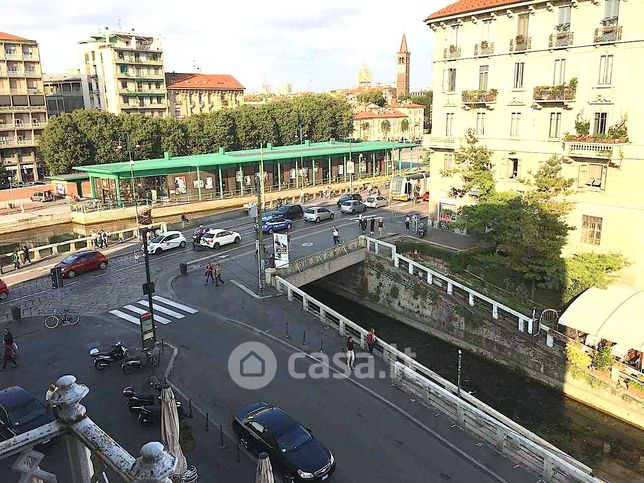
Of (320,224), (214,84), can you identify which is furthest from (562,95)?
(214,84)

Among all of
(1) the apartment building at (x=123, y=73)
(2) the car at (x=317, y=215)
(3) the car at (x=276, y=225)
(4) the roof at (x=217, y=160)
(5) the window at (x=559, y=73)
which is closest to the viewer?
(5) the window at (x=559, y=73)

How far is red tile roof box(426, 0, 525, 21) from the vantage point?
37312mm

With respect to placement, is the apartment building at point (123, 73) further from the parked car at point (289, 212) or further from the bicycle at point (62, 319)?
the bicycle at point (62, 319)

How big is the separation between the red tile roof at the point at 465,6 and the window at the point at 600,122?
31.1 feet

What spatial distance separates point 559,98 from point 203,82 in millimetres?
96180

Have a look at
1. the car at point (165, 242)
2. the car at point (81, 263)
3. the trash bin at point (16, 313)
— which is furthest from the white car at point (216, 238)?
the trash bin at point (16, 313)

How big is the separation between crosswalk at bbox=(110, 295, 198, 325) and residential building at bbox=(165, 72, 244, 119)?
87.0 metres

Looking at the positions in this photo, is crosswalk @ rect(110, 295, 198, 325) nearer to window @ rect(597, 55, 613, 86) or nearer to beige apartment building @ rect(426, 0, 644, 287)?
beige apartment building @ rect(426, 0, 644, 287)

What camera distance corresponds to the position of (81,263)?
113ft

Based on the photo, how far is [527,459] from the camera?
1717 centimetres

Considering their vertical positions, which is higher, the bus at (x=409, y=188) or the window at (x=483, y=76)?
the window at (x=483, y=76)

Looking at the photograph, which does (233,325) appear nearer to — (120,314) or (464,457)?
(120,314)

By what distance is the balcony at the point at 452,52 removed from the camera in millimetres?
41281

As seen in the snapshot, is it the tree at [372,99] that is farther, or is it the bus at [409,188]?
the tree at [372,99]
